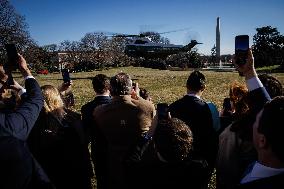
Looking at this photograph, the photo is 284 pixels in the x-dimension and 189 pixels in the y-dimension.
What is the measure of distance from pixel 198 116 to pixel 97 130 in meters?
1.52

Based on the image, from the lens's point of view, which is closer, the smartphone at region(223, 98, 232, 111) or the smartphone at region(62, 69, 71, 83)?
the smartphone at region(223, 98, 232, 111)

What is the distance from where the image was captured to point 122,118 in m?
4.26

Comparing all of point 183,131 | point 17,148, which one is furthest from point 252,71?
point 17,148

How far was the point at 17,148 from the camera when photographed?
2.58 m

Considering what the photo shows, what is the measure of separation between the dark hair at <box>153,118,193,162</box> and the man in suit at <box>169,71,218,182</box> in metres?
1.06

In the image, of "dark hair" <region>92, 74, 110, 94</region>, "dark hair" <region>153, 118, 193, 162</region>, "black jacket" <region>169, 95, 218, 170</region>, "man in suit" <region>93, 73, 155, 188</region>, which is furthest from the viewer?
"dark hair" <region>92, 74, 110, 94</region>

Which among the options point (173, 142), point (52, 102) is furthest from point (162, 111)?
point (52, 102)

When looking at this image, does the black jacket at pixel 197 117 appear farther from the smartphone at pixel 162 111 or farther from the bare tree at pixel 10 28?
the bare tree at pixel 10 28

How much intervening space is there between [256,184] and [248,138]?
1.25m

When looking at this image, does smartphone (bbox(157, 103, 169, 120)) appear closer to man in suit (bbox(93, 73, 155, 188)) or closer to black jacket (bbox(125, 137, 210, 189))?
black jacket (bbox(125, 137, 210, 189))

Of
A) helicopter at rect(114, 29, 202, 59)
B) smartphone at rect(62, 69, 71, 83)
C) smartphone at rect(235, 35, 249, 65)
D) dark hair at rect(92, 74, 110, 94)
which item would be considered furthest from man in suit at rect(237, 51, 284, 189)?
helicopter at rect(114, 29, 202, 59)

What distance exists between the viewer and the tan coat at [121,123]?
425cm

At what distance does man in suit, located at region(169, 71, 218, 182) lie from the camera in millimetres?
3878

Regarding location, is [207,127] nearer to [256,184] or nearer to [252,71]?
[252,71]
